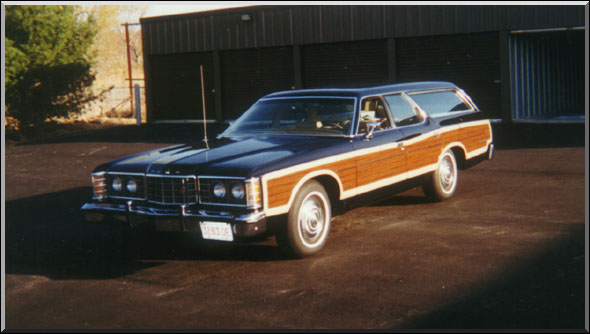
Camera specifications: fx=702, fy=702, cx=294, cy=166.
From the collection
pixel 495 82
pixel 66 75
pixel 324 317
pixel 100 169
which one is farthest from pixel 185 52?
pixel 324 317

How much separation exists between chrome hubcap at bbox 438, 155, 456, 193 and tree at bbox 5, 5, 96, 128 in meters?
17.2

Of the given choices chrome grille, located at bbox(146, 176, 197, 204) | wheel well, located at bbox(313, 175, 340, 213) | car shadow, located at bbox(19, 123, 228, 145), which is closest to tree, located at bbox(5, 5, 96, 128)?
car shadow, located at bbox(19, 123, 228, 145)

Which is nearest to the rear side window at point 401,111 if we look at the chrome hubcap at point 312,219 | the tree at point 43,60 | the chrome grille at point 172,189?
the chrome hubcap at point 312,219

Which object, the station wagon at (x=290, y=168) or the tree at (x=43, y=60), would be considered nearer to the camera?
the station wagon at (x=290, y=168)

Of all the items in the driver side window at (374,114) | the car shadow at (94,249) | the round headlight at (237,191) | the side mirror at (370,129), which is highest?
the driver side window at (374,114)

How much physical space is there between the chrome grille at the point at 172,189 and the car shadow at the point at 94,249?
34 centimetres

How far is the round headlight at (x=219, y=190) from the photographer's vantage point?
5.95m

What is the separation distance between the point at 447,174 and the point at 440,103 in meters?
0.90

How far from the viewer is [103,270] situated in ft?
20.6

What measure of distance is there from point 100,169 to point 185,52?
18.7 m

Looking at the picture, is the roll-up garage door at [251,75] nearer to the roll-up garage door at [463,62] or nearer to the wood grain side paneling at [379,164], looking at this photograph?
the roll-up garage door at [463,62]

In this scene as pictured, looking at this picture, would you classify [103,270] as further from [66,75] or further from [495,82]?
[66,75]

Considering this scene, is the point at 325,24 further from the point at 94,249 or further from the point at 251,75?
the point at 94,249

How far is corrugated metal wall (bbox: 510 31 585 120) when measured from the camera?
19234 millimetres
